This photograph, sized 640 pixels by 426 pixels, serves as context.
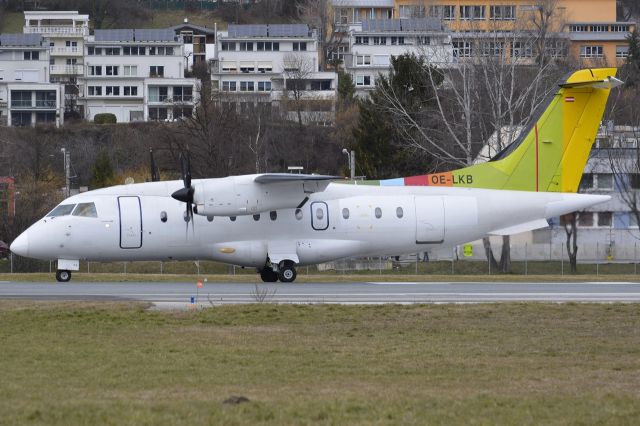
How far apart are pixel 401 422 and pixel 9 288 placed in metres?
18.9

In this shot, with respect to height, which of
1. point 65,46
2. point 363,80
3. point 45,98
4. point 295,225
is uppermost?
point 65,46

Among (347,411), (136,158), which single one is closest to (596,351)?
(347,411)

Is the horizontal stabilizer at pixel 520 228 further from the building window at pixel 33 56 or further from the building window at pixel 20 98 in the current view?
the building window at pixel 33 56

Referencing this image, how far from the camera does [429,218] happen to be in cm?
3381

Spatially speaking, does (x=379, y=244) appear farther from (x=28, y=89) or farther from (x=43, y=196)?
(x=28, y=89)

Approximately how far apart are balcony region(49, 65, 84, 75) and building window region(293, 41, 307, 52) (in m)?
22.5

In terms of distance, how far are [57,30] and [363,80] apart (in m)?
33.7

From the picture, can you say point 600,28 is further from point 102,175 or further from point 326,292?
point 326,292

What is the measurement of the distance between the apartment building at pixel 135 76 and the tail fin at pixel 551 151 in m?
71.3

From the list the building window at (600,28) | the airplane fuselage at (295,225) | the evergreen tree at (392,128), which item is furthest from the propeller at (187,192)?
the building window at (600,28)

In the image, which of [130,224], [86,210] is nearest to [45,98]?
[86,210]

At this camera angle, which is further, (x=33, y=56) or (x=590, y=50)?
(x=590, y=50)

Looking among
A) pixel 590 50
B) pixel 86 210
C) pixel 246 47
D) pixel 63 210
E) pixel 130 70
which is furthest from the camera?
pixel 590 50

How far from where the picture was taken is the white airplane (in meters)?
32.2
